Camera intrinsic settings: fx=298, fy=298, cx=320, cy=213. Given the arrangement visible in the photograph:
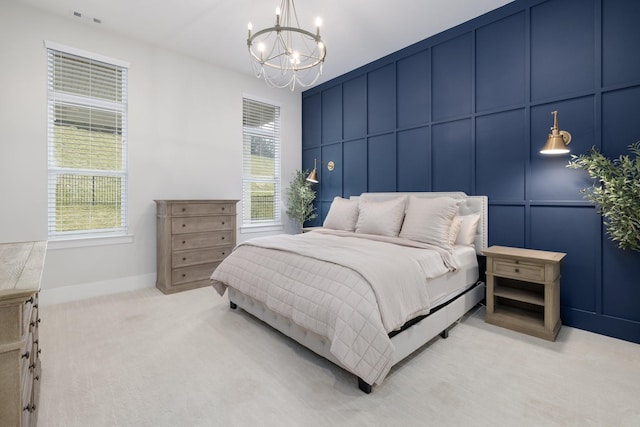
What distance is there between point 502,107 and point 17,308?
4.00m

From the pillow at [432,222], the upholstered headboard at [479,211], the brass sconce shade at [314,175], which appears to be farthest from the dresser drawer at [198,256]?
the upholstered headboard at [479,211]

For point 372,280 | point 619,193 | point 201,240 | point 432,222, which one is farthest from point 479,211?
point 201,240

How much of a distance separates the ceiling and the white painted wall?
0.24 meters

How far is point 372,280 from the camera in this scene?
1.95 m

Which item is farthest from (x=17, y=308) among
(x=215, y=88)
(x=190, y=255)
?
(x=215, y=88)

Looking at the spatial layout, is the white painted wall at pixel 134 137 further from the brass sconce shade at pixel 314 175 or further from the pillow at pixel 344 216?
the pillow at pixel 344 216

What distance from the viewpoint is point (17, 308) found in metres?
1.01

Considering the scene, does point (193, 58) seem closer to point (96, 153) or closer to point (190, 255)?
point (96, 153)

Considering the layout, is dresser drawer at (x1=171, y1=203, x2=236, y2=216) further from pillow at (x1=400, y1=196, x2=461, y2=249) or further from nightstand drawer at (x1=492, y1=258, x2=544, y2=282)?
nightstand drawer at (x1=492, y1=258, x2=544, y2=282)

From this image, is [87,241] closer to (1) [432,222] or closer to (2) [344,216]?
(2) [344,216]

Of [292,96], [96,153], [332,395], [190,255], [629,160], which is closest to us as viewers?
[332,395]

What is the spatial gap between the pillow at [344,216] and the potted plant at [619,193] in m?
2.31

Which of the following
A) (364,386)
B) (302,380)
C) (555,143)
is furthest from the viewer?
(555,143)

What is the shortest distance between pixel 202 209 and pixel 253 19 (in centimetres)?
238
